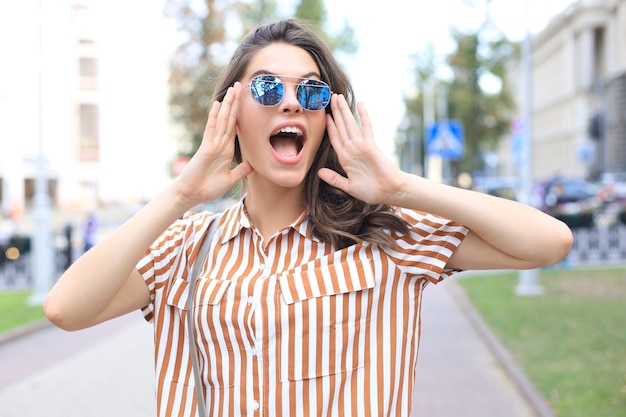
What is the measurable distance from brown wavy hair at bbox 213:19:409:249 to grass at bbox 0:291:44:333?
32.6 feet

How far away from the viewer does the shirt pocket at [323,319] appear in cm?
192

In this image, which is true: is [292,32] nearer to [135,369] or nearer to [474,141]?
[135,369]

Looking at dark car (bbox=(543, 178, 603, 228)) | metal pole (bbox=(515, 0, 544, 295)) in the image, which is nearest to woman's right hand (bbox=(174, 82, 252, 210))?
metal pole (bbox=(515, 0, 544, 295))

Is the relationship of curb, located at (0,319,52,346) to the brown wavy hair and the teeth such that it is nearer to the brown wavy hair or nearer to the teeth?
the brown wavy hair

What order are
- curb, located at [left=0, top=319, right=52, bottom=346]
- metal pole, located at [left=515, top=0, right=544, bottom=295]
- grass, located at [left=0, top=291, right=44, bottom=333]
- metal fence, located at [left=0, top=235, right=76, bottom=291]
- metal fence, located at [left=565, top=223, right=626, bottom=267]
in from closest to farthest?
curb, located at [left=0, top=319, right=52, bottom=346]
grass, located at [left=0, top=291, right=44, bottom=333]
metal pole, located at [left=515, top=0, right=544, bottom=295]
metal fence, located at [left=0, top=235, right=76, bottom=291]
metal fence, located at [left=565, top=223, right=626, bottom=267]

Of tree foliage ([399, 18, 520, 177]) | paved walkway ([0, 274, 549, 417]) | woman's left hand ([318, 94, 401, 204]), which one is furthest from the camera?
tree foliage ([399, 18, 520, 177])

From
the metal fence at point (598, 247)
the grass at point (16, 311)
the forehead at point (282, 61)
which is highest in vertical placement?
the forehead at point (282, 61)

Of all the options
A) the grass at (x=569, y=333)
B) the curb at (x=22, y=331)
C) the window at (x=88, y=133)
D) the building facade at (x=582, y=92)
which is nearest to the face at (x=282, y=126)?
the grass at (x=569, y=333)

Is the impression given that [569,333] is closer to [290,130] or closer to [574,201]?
[290,130]

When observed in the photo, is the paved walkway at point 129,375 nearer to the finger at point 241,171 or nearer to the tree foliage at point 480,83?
the finger at point 241,171

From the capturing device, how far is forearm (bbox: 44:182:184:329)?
193cm

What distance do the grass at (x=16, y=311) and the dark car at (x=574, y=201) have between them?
1238 cm

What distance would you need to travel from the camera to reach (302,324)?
1929 millimetres

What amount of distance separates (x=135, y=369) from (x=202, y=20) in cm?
2215
